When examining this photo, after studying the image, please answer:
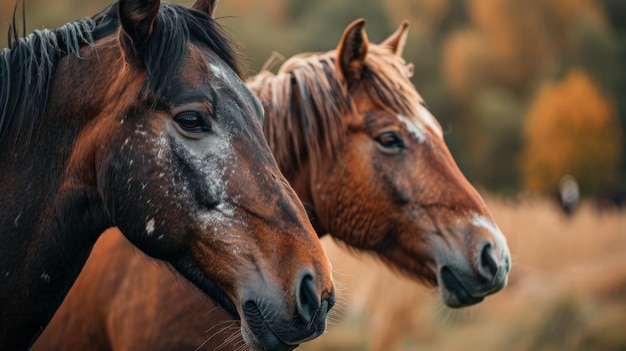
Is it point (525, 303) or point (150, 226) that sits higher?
point (150, 226)

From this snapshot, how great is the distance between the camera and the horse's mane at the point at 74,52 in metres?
2.27

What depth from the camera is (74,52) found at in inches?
93.1

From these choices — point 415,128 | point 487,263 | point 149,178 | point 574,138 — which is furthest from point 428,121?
point 574,138

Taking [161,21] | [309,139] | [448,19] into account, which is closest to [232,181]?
[161,21]

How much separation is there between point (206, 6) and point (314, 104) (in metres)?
1.20

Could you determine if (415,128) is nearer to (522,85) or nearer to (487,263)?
(487,263)

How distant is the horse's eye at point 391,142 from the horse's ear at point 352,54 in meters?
0.39

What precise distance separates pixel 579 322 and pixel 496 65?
22.0 meters

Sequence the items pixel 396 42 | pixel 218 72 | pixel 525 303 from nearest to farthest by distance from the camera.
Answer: pixel 218 72 < pixel 396 42 < pixel 525 303

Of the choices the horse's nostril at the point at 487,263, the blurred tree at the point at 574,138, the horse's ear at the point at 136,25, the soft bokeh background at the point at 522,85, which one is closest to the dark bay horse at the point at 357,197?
the horse's nostril at the point at 487,263

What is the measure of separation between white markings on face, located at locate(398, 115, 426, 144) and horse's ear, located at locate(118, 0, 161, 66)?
1735mm

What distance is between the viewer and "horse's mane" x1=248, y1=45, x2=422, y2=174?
3721 mm

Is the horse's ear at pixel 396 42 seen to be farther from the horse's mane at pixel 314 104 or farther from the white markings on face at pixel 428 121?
the white markings on face at pixel 428 121

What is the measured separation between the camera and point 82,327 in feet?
11.2
